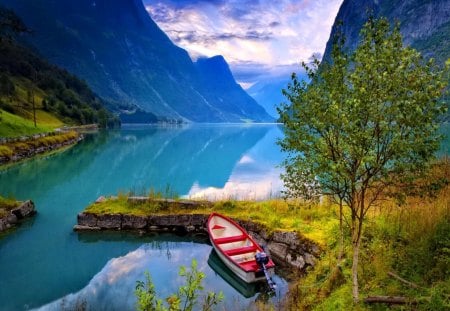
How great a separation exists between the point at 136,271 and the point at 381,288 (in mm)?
11258

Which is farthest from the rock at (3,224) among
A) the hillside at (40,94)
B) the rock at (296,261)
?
the hillside at (40,94)

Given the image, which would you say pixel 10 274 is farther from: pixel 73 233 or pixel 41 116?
pixel 41 116

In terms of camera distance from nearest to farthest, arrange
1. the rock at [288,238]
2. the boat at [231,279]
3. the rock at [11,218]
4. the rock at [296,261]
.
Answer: the boat at [231,279] → the rock at [296,261] → the rock at [288,238] → the rock at [11,218]

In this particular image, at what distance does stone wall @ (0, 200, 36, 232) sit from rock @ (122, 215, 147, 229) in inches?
282

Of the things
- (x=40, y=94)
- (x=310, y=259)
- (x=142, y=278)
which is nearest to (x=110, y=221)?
(x=142, y=278)

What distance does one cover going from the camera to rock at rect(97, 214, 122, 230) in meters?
21.9

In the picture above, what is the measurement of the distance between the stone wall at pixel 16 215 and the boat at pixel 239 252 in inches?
502

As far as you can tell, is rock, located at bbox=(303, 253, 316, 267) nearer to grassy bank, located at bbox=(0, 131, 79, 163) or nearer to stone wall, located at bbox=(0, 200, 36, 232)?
stone wall, located at bbox=(0, 200, 36, 232)

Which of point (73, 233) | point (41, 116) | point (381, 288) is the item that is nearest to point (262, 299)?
point (381, 288)

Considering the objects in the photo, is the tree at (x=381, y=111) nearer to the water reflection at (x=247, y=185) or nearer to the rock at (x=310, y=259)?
the rock at (x=310, y=259)

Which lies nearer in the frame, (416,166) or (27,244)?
(416,166)

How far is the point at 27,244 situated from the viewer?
1964 cm

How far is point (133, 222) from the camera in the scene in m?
22.0

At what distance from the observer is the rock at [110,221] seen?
2192cm
